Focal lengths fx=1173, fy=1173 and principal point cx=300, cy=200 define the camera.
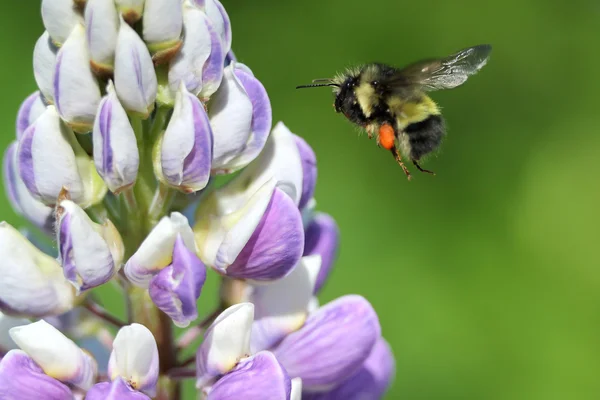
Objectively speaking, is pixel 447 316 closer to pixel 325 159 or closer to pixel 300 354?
pixel 325 159

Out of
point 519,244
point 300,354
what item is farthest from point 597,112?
point 300,354

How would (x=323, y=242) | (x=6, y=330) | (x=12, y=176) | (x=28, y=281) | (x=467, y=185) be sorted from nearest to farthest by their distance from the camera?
1. (x=28, y=281)
2. (x=6, y=330)
3. (x=12, y=176)
4. (x=323, y=242)
5. (x=467, y=185)

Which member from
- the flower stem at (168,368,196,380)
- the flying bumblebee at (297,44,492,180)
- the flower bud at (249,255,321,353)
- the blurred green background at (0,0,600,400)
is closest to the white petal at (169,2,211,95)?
the flower bud at (249,255,321,353)

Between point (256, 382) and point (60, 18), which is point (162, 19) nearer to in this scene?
point (60, 18)

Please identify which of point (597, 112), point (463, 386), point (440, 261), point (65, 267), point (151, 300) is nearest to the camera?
point (65, 267)

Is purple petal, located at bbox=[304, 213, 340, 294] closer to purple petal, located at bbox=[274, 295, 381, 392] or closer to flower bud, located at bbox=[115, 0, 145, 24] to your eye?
purple petal, located at bbox=[274, 295, 381, 392]

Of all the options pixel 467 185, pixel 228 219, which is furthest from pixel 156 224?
pixel 467 185
